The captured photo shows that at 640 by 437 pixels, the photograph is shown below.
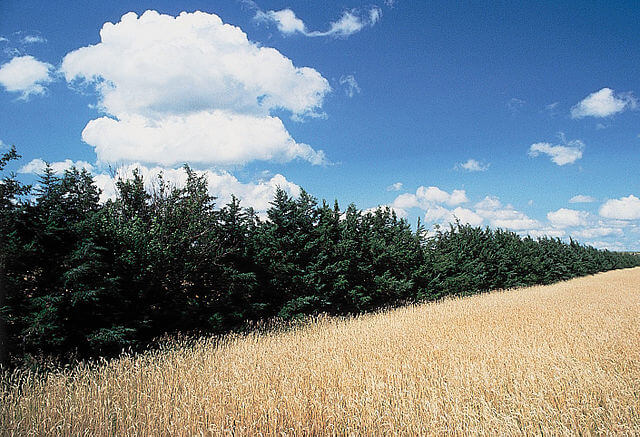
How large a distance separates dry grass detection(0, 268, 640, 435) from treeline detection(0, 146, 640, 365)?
4.38ft

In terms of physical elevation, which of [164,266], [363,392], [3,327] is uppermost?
[164,266]

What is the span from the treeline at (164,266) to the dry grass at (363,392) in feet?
4.38

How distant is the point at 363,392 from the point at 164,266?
6218 mm

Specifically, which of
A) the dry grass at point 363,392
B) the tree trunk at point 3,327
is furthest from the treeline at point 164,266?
the dry grass at point 363,392

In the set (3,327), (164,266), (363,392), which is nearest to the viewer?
(363,392)

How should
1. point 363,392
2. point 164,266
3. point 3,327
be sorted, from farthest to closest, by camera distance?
point 164,266
point 3,327
point 363,392

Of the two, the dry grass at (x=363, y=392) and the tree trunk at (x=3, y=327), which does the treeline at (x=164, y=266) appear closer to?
the tree trunk at (x=3, y=327)

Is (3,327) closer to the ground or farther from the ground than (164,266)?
closer to the ground

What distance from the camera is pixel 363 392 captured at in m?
5.05

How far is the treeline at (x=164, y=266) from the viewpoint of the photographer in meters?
6.53

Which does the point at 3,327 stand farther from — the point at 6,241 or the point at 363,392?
the point at 363,392

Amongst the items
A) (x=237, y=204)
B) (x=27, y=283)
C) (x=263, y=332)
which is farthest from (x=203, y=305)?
(x=27, y=283)

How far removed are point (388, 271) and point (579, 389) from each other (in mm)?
12097

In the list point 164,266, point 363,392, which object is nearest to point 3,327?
point 164,266
